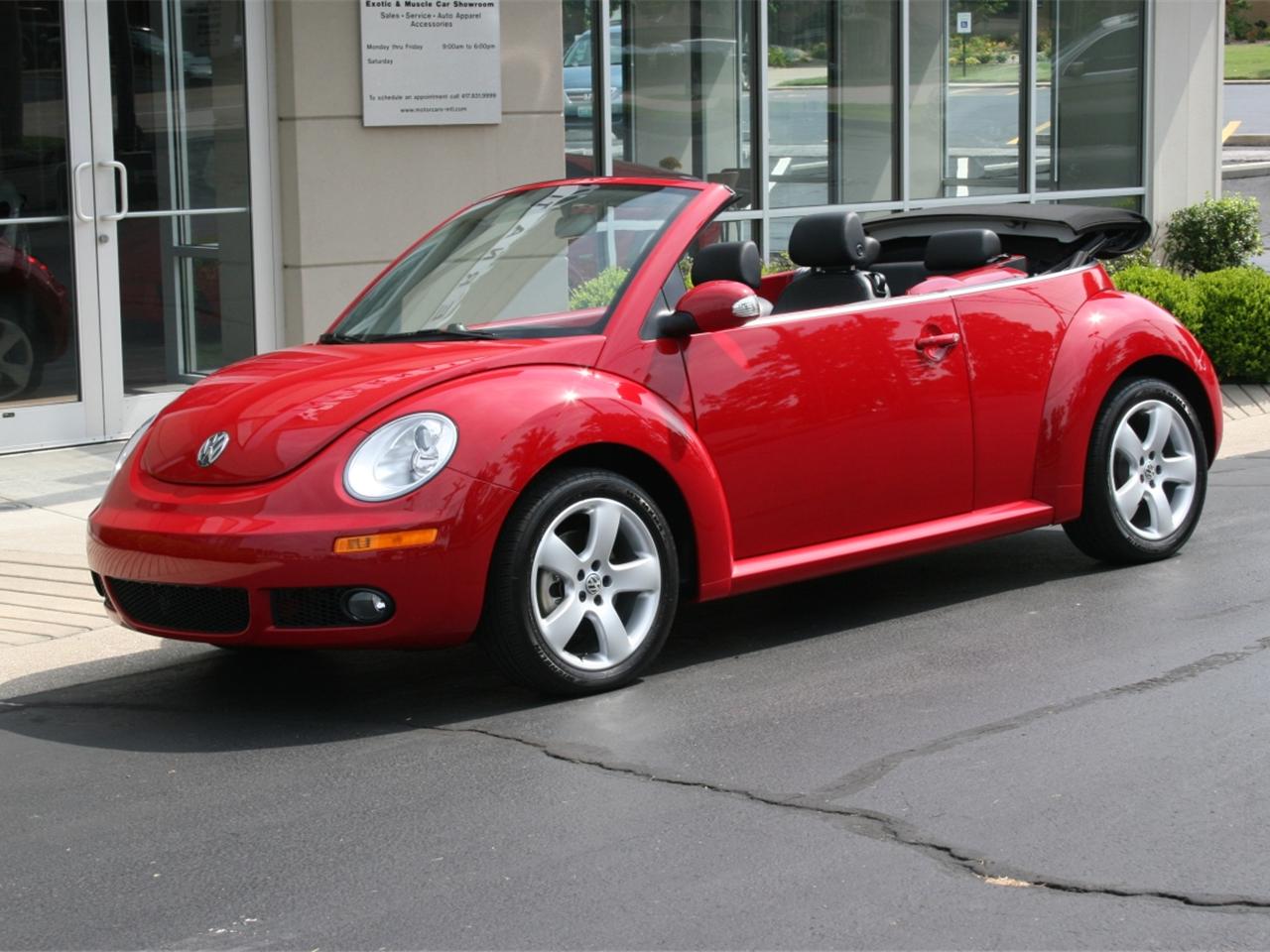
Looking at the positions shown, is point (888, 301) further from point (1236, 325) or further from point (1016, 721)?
point (1236, 325)

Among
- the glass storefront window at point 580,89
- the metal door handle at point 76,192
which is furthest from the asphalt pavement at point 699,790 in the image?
the glass storefront window at point 580,89

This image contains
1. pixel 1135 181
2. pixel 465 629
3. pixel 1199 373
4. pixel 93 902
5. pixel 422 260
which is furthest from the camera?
pixel 1135 181

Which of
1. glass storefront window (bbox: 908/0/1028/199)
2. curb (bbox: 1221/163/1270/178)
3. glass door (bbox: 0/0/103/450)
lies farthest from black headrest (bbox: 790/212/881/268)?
curb (bbox: 1221/163/1270/178)

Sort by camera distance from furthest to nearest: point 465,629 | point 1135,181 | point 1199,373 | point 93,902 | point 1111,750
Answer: point 1135,181
point 1199,373
point 465,629
point 1111,750
point 93,902

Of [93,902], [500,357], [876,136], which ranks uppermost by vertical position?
[876,136]

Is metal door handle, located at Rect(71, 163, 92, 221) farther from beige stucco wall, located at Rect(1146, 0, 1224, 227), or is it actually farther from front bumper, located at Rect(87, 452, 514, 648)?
beige stucco wall, located at Rect(1146, 0, 1224, 227)

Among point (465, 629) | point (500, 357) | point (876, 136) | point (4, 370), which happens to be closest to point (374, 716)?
point (465, 629)

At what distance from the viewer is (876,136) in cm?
1436

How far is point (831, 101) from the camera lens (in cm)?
1397

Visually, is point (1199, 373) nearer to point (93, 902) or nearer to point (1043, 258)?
point (1043, 258)

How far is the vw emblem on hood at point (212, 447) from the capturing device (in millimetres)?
5469

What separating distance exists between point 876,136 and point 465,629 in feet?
32.1

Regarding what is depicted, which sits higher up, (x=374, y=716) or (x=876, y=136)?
(x=876, y=136)

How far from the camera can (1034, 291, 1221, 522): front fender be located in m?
6.82
